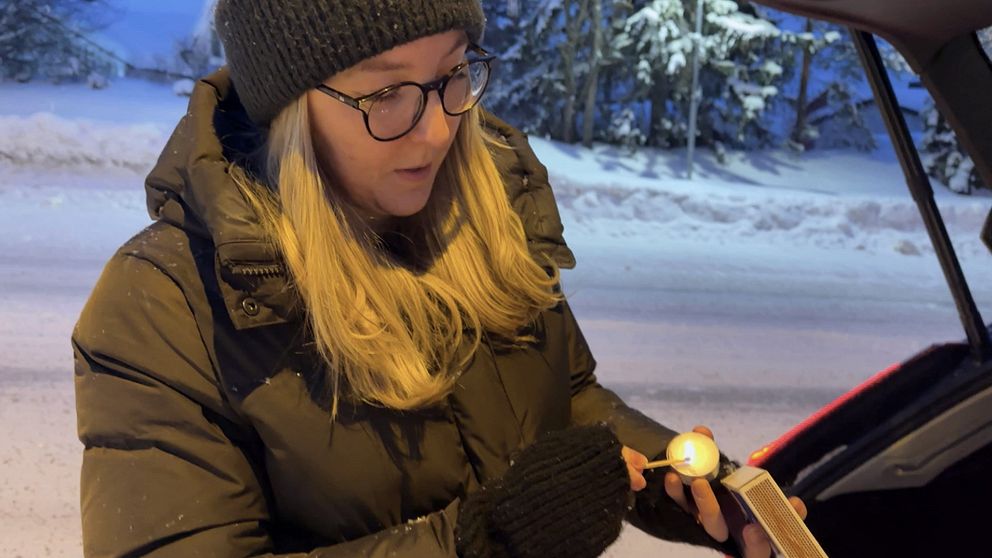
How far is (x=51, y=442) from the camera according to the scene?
2.62m

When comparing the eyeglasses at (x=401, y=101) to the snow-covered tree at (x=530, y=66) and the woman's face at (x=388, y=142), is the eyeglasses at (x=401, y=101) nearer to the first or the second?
the woman's face at (x=388, y=142)

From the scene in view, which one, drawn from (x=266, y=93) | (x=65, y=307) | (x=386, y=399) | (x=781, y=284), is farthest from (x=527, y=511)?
(x=781, y=284)

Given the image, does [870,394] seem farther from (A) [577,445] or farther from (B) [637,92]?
(B) [637,92]

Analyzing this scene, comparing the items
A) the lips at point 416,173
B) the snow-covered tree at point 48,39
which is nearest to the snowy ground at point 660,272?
the snow-covered tree at point 48,39

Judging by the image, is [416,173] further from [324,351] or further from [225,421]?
[225,421]

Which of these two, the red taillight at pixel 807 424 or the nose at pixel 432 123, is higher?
the nose at pixel 432 123

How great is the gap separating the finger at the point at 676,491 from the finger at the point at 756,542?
116 millimetres

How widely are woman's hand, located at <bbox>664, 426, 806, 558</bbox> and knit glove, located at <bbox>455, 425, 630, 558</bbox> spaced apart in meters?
0.10

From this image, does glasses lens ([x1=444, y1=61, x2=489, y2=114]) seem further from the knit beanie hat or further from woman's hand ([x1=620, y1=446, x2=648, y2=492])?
woman's hand ([x1=620, y1=446, x2=648, y2=492])

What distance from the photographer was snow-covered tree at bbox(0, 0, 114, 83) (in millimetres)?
4668

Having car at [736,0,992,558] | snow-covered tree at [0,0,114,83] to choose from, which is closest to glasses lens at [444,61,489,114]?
car at [736,0,992,558]

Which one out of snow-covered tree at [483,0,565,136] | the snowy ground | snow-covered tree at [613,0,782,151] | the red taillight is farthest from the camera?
snow-covered tree at [613,0,782,151]

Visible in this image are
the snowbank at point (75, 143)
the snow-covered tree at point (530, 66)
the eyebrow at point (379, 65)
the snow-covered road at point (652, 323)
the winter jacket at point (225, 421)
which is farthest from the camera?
the snow-covered tree at point (530, 66)

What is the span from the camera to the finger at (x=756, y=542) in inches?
43.1
